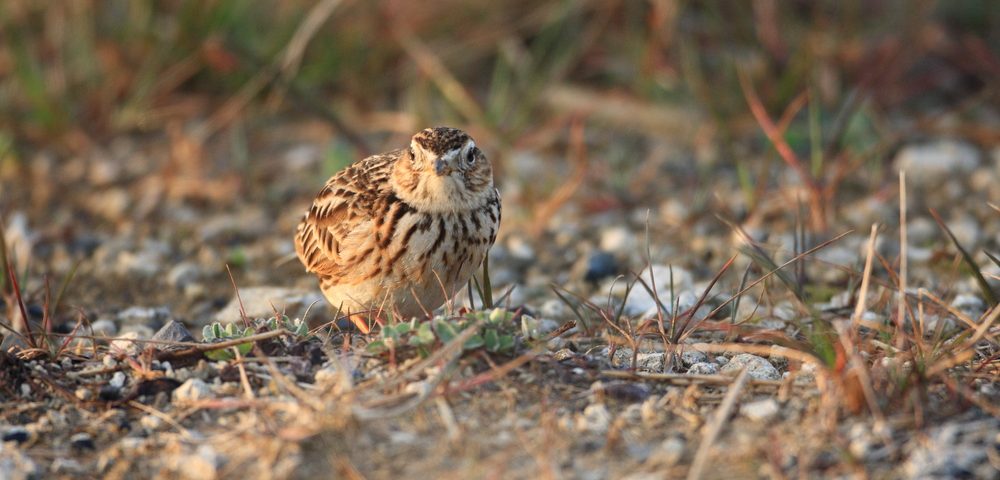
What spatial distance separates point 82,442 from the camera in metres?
3.71

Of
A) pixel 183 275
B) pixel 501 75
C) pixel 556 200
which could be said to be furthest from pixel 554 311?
pixel 501 75

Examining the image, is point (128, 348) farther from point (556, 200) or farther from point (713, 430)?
point (556, 200)

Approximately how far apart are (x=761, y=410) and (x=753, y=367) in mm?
637

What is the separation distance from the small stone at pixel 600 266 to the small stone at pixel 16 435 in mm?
3223

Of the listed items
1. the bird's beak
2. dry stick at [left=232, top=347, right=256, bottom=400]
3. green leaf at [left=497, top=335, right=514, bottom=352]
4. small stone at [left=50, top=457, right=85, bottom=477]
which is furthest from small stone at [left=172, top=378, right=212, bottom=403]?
the bird's beak

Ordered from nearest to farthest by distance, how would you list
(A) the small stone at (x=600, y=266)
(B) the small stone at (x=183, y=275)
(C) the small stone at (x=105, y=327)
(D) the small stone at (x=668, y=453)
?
(D) the small stone at (x=668, y=453) → (C) the small stone at (x=105, y=327) → (A) the small stone at (x=600, y=266) → (B) the small stone at (x=183, y=275)

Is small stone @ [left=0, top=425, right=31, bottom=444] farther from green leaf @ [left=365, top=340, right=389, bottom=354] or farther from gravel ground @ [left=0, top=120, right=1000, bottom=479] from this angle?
green leaf @ [left=365, top=340, right=389, bottom=354]

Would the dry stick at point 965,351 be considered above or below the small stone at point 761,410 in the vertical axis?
above

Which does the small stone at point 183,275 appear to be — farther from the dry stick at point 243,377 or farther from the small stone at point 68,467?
the small stone at point 68,467

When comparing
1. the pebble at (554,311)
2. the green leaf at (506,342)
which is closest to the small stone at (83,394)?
the green leaf at (506,342)

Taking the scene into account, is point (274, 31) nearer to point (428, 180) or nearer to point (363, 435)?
point (428, 180)

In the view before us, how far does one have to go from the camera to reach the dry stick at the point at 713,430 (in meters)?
3.21

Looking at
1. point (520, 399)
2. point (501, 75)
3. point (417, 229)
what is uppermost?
point (501, 75)

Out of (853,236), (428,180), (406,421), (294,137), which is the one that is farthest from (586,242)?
(406,421)
